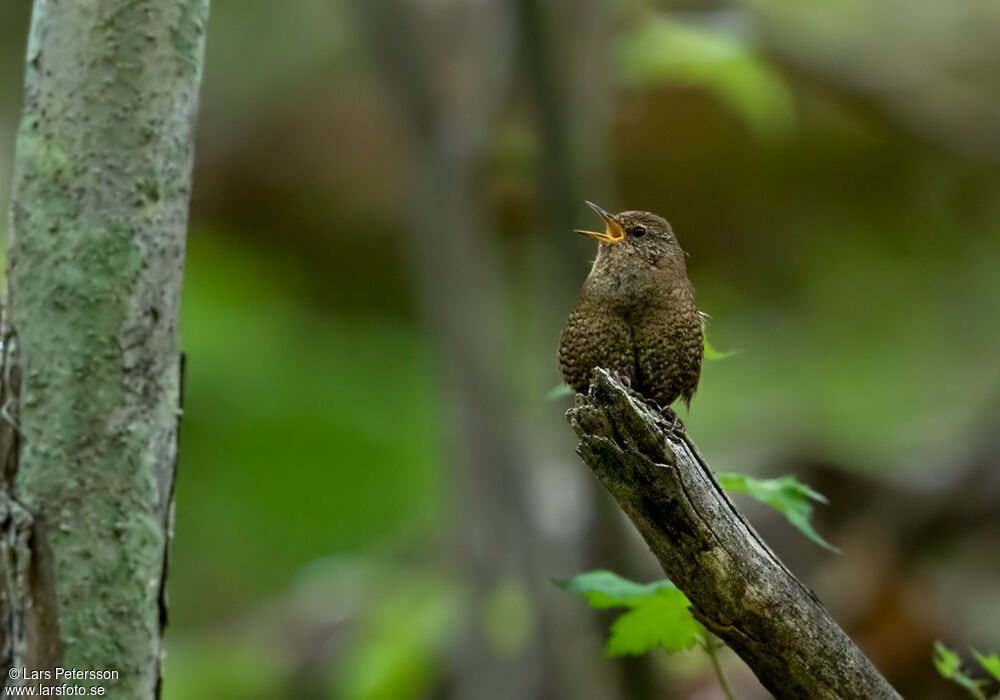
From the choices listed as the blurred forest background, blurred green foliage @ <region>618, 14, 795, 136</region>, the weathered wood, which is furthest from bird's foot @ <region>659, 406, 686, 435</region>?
the blurred forest background

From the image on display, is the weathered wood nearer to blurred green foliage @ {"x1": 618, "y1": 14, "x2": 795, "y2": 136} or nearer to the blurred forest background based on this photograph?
blurred green foliage @ {"x1": 618, "y1": 14, "x2": 795, "y2": 136}

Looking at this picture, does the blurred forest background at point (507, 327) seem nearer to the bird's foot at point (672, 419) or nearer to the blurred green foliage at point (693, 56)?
the blurred green foliage at point (693, 56)

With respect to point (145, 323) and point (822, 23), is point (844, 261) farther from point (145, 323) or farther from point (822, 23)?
point (145, 323)

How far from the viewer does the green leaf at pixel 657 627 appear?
6.60 ft

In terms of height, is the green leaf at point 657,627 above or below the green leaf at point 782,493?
below

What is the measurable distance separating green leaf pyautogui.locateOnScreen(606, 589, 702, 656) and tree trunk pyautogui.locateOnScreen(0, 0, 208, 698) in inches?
35.9

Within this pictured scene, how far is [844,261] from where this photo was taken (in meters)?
9.62

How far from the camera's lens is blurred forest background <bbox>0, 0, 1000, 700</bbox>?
182 inches

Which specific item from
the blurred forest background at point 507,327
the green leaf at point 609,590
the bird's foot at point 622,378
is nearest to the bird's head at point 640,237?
the bird's foot at point 622,378

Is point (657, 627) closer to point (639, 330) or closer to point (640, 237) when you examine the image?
point (639, 330)

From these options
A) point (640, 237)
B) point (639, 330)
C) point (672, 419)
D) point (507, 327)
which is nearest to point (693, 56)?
point (640, 237)

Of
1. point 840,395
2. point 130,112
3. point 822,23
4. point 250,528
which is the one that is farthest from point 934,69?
point 130,112

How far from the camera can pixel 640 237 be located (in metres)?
2.24

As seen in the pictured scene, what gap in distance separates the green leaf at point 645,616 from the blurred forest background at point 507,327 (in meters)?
2.37
